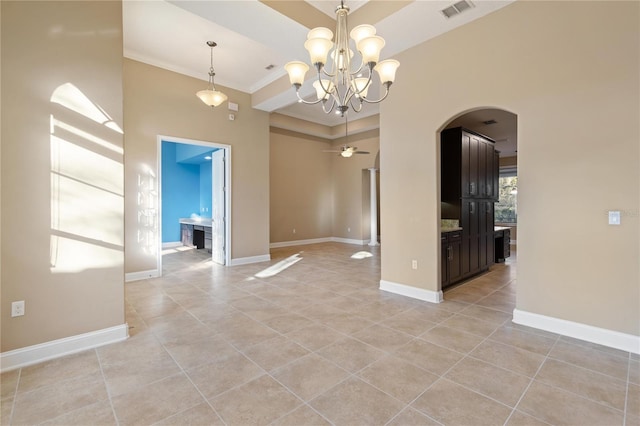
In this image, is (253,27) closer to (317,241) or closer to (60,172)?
(60,172)

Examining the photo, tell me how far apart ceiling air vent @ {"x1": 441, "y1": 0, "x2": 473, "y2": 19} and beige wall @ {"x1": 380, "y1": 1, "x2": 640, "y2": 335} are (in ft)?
1.08

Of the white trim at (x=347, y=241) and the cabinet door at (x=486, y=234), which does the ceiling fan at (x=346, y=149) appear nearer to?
the white trim at (x=347, y=241)

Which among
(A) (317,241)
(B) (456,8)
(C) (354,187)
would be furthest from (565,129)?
(A) (317,241)

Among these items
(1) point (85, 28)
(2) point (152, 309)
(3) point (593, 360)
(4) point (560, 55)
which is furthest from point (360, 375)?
(1) point (85, 28)

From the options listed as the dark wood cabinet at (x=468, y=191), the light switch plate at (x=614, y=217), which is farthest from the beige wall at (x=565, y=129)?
the dark wood cabinet at (x=468, y=191)

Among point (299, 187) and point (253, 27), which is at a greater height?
point (253, 27)

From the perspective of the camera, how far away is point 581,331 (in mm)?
2818

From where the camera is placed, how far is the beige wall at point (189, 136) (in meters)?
4.97

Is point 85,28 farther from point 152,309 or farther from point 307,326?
point 307,326

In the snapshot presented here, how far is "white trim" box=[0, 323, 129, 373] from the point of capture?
2328 millimetres

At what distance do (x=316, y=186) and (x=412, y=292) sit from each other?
6.23 m

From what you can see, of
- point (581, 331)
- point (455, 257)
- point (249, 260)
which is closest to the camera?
point (581, 331)

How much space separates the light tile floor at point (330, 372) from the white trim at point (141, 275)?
4.35 feet

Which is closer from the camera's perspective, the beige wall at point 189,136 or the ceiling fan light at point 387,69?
the ceiling fan light at point 387,69
